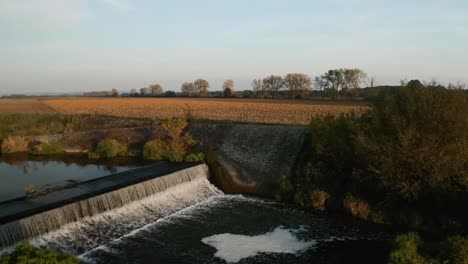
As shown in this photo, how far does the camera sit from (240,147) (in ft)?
95.0

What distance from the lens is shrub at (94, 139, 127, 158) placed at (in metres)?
30.9

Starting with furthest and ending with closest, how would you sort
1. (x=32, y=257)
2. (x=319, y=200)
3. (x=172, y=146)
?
(x=172, y=146) → (x=319, y=200) → (x=32, y=257)

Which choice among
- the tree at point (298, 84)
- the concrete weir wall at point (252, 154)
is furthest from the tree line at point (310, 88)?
the concrete weir wall at point (252, 154)

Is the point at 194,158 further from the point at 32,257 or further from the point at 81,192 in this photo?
the point at 32,257

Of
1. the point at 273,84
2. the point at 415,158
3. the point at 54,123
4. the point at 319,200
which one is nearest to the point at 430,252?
the point at 415,158

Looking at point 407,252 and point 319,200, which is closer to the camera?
point 407,252

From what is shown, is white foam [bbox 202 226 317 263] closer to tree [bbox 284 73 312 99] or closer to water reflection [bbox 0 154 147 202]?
water reflection [bbox 0 154 147 202]

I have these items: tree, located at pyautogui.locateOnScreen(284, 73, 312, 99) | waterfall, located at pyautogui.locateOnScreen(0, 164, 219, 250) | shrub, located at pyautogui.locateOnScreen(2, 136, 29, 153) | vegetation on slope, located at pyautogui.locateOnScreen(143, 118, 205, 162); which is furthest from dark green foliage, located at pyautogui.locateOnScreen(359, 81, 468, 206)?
tree, located at pyautogui.locateOnScreen(284, 73, 312, 99)

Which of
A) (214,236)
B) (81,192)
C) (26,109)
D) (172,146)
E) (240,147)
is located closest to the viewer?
(214,236)

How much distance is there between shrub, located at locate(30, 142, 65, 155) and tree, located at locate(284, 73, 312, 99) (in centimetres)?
5489

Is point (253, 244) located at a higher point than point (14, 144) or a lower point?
lower

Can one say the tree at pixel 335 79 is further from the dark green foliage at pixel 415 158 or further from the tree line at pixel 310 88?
the dark green foliage at pixel 415 158

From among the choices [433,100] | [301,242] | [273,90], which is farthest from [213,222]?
[273,90]

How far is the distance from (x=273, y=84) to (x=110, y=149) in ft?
207
